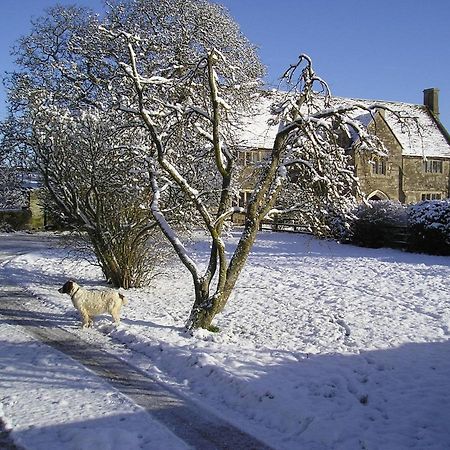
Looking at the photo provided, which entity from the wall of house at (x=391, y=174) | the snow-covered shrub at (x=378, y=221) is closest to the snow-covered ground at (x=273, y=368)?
the snow-covered shrub at (x=378, y=221)

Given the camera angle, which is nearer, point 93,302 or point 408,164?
point 93,302

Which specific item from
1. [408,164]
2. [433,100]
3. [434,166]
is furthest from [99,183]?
[433,100]

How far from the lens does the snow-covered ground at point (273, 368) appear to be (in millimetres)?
5855

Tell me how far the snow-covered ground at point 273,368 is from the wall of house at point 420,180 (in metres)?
31.6

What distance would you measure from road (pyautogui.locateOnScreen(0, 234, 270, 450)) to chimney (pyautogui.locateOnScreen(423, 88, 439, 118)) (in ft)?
149

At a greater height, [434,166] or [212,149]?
[434,166]

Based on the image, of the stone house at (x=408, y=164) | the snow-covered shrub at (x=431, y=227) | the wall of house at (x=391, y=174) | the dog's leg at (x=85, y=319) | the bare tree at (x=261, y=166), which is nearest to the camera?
the bare tree at (x=261, y=166)

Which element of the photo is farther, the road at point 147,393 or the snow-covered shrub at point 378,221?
the snow-covered shrub at point 378,221

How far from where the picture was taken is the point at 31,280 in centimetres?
1590

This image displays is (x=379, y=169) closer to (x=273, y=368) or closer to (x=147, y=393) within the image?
(x=273, y=368)

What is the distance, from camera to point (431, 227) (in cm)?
2172

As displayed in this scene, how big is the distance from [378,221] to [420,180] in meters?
23.2

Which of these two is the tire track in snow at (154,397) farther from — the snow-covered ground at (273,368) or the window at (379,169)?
the window at (379,169)

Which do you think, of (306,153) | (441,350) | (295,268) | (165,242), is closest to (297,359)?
(441,350)
